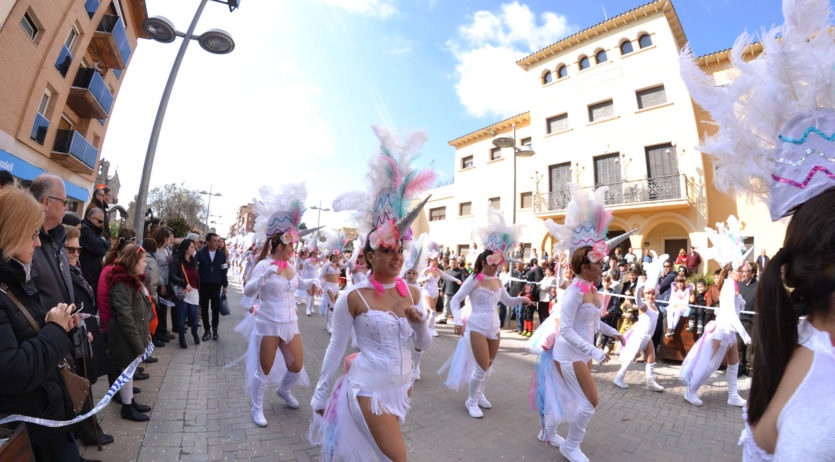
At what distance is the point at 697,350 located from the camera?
5.63 meters

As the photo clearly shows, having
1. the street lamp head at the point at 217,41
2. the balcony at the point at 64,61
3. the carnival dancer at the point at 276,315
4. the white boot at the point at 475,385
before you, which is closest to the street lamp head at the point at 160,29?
the street lamp head at the point at 217,41

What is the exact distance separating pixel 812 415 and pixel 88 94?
70.6 feet

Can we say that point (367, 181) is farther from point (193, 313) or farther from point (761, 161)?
point (193, 313)

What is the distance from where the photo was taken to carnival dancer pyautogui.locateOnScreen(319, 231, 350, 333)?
9241mm

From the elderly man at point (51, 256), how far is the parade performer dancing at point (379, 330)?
5.72 ft

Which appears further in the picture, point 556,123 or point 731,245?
point 556,123

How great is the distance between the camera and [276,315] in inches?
167

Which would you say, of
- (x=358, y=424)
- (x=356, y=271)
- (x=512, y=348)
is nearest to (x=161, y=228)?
(x=356, y=271)

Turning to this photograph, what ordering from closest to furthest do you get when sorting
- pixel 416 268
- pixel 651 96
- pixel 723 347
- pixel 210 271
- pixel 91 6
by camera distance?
pixel 723 347, pixel 416 268, pixel 210 271, pixel 91 6, pixel 651 96

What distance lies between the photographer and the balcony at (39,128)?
492 inches

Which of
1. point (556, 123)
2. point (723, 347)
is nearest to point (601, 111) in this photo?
point (556, 123)

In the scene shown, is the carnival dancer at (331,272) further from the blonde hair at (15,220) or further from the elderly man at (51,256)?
the blonde hair at (15,220)

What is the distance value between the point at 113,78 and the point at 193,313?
1994 cm

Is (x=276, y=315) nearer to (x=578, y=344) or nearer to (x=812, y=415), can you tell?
(x=578, y=344)
